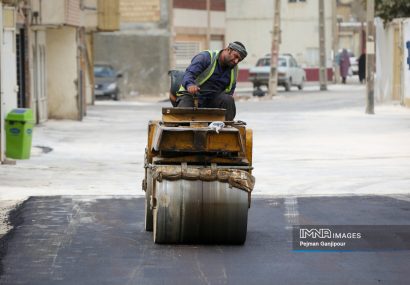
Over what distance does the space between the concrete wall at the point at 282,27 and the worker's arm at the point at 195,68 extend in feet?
198

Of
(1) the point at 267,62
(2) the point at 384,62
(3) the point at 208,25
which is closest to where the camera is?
(2) the point at 384,62

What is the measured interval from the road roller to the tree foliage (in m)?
27.9

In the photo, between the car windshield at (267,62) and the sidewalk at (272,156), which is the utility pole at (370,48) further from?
the car windshield at (267,62)

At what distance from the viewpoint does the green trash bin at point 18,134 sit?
68.3ft

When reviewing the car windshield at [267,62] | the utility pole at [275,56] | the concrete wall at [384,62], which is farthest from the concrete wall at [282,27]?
the concrete wall at [384,62]

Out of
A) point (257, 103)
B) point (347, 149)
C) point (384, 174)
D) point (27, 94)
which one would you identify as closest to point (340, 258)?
point (384, 174)

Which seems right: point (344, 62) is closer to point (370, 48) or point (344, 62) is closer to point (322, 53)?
point (322, 53)

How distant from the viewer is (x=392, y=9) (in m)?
38.8

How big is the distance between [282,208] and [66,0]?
1753cm

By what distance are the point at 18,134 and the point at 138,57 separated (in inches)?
1485

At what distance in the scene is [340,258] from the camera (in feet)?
34.5

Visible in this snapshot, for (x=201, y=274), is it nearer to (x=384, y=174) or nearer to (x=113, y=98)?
(x=384, y=174)

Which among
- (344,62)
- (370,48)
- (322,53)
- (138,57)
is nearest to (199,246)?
(370,48)

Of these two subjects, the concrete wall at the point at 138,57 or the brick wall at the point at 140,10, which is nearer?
the concrete wall at the point at 138,57
